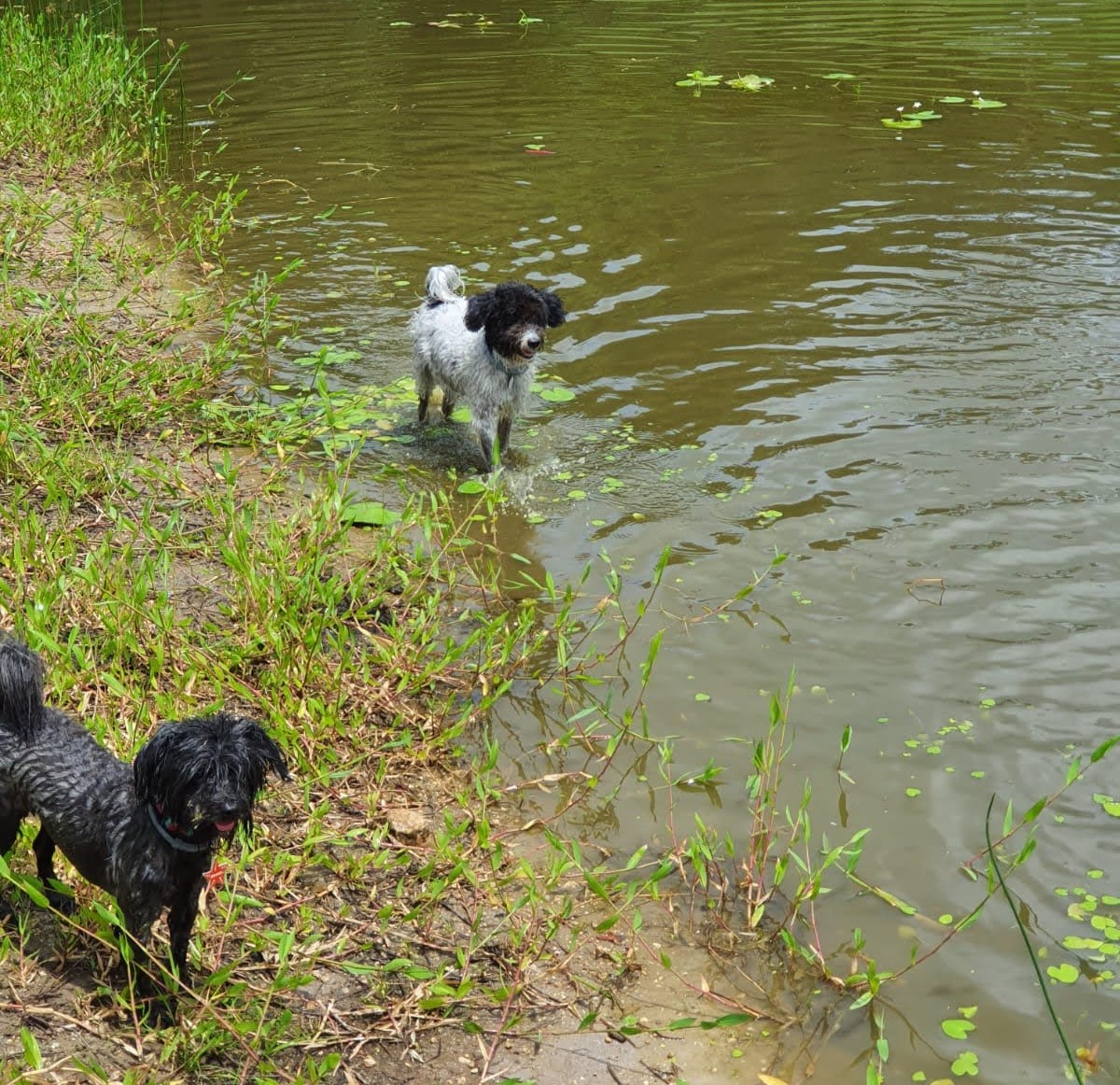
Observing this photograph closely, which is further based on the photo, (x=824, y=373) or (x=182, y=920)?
(x=824, y=373)

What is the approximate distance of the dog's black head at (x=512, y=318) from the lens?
6941mm

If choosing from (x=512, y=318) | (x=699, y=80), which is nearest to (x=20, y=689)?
(x=512, y=318)

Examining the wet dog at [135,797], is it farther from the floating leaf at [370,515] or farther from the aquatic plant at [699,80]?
the aquatic plant at [699,80]

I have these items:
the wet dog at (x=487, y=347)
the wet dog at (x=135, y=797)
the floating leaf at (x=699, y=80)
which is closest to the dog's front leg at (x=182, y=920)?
the wet dog at (x=135, y=797)

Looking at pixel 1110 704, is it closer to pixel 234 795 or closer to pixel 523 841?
pixel 523 841

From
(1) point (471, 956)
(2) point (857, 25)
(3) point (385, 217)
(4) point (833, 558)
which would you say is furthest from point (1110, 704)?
(2) point (857, 25)

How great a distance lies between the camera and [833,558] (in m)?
6.15

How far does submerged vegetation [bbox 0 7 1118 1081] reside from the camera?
354cm

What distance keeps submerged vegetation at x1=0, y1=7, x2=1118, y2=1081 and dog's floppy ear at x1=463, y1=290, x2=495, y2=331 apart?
89cm

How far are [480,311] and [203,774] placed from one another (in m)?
4.40

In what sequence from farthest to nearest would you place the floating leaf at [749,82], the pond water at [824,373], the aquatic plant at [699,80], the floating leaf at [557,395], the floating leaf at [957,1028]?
1. the aquatic plant at [699,80]
2. the floating leaf at [749,82]
3. the floating leaf at [557,395]
4. the pond water at [824,373]
5. the floating leaf at [957,1028]

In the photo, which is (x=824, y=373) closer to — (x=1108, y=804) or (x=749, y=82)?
(x=1108, y=804)

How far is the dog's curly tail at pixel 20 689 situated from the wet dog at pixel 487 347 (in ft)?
12.7

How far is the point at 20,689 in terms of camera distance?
344 cm
